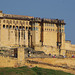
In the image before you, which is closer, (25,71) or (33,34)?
(25,71)

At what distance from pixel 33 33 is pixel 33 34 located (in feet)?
0.74

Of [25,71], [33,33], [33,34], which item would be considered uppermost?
[33,33]

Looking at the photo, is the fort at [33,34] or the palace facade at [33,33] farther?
the palace facade at [33,33]

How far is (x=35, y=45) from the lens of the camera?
9662 cm

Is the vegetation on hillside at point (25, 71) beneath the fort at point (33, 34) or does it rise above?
beneath

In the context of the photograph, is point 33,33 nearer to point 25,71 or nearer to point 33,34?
point 33,34

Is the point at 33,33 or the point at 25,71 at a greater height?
the point at 33,33

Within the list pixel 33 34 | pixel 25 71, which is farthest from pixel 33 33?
pixel 25 71

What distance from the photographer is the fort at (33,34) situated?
95.1m

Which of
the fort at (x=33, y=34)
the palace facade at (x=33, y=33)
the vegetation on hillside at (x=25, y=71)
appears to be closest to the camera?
the vegetation on hillside at (x=25, y=71)

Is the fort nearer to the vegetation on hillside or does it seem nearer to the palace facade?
the palace facade

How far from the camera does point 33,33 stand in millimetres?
98750

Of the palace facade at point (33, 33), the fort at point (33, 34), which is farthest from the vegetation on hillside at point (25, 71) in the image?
the palace facade at point (33, 33)

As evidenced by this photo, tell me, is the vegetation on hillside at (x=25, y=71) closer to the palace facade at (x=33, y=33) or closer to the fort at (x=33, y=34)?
the fort at (x=33, y=34)
